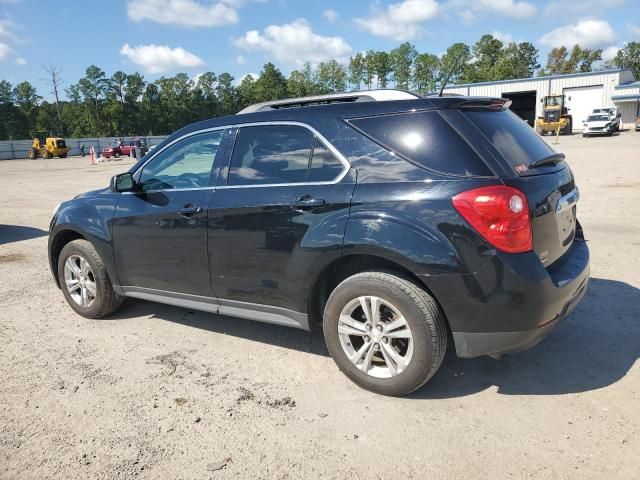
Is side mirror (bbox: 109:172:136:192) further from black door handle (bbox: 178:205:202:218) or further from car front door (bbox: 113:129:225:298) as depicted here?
black door handle (bbox: 178:205:202:218)

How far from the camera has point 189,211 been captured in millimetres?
3945

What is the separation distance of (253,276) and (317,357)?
32.1 inches

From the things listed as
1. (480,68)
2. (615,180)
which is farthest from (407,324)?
(480,68)

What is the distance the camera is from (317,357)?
3.91 m

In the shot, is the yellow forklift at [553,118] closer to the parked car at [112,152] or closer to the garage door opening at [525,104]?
the garage door opening at [525,104]

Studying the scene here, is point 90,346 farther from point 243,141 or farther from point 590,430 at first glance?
point 590,430

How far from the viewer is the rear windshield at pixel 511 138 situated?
10.2 ft

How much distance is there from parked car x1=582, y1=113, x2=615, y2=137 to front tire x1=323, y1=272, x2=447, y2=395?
44.8m

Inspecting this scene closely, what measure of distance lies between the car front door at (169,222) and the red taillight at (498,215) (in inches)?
78.3

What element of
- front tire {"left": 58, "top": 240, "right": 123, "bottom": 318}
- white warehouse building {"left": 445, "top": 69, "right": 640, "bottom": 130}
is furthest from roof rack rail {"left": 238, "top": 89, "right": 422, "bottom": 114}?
white warehouse building {"left": 445, "top": 69, "right": 640, "bottom": 130}

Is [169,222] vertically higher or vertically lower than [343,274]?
higher

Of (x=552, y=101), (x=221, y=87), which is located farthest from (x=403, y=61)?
(x=552, y=101)

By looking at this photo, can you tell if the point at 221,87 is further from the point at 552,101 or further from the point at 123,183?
the point at 123,183

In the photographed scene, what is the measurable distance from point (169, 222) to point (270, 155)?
1043mm
